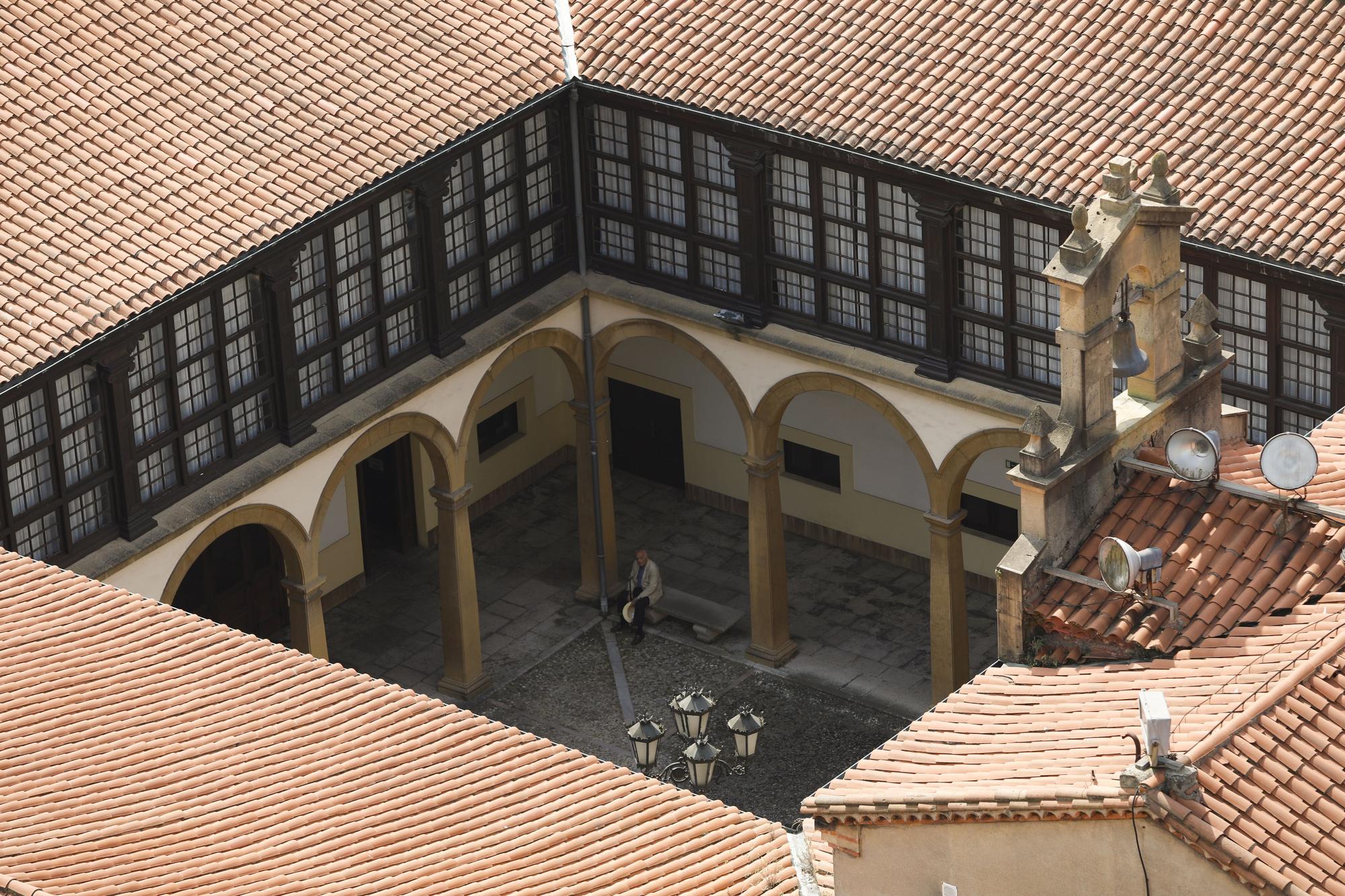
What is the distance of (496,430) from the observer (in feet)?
165

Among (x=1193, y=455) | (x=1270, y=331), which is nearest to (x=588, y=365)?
(x=1270, y=331)

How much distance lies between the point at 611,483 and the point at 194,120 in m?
10.7

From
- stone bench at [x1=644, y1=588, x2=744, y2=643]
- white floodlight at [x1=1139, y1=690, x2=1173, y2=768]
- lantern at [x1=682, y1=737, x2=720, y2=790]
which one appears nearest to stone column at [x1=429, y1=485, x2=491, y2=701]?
stone bench at [x1=644, y1=588, x2=744, y2=643]

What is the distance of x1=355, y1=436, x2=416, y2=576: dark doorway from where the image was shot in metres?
48.9

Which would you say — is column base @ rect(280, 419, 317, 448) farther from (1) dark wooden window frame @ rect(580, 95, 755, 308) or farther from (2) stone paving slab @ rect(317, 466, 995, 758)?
(1) dark wooden window frame @ rect(580, 95, 755, 308)

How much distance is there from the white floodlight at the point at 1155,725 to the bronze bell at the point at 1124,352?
5289mm

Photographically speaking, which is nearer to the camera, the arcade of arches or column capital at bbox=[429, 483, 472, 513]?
the arcade of arches

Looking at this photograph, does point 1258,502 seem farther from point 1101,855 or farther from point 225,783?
point 225,783

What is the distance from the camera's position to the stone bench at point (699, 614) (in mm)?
46281

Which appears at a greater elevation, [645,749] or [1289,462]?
[1289,462]

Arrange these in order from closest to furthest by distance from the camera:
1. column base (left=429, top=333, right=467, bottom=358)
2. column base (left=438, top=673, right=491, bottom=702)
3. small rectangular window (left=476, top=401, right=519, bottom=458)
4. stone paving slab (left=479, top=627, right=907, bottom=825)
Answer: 1. stone paving slab (left=479, top=627, right=907, bottom=825)
2. column base (left=429, top=333, right=467, bottom=358)
3. column base (left=438, top=673, right=491, bottom=702)
4. small rectangular window (left=476, top=401, right=519, bottom=458)

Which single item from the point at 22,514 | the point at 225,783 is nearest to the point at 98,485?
the point at 22,514

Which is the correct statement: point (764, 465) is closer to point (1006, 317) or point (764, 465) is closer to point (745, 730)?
point (1006, 317)

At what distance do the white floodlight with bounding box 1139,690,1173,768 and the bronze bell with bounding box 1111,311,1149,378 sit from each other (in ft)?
17.4
